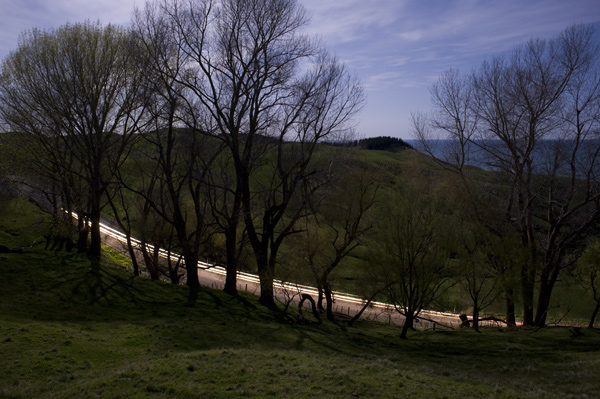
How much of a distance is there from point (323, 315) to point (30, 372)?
61.7 feet

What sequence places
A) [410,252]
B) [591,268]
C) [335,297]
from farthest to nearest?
[335,297]
[591,268]
[410,252]

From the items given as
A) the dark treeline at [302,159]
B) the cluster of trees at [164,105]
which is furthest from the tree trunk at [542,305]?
the cluster of trees at [164,105]

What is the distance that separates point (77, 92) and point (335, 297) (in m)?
24.6

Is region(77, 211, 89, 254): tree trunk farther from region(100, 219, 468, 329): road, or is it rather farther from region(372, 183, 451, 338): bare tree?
region(372, 183, 451, 338): bare tree

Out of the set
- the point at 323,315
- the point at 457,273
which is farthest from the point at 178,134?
the point at 457,273

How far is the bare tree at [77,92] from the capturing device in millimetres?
21781

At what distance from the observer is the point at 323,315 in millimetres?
26141

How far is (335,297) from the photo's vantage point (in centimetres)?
3522

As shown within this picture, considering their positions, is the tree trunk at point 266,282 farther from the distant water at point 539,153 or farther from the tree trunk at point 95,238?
the distant water at point 539,153

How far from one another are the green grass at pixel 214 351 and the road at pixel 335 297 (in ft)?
21.6

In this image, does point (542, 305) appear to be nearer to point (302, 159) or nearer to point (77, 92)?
point (302, 159)

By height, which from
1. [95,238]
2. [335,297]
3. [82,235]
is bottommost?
[335,297]

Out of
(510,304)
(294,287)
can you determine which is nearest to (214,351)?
(510,304)

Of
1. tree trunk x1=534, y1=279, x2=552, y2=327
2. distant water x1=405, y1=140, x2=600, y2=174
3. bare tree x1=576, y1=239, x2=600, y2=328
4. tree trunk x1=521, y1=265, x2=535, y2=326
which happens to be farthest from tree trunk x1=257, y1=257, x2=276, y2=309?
bare tree x1=576, y1=239, x2=600, y2=328
